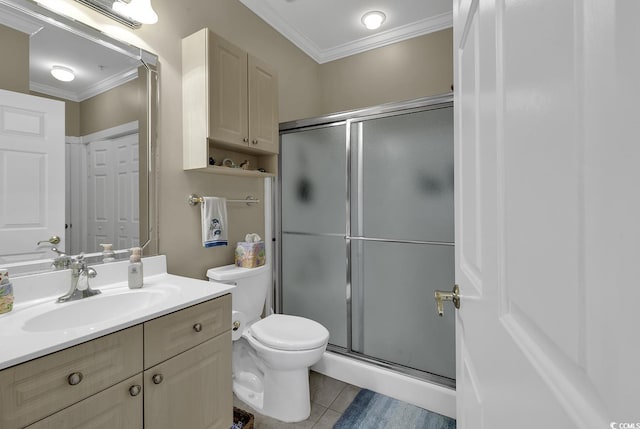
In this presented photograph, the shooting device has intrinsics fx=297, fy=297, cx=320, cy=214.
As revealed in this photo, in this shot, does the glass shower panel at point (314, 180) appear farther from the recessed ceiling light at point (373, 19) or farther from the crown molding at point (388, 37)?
the crown molding at point (388, 37)

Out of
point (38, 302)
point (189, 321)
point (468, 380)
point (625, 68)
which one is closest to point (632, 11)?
point (625, 68)

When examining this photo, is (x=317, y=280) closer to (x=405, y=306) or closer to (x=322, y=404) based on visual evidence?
(x=405, y=306)

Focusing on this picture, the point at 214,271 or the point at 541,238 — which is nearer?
the point at 541,238

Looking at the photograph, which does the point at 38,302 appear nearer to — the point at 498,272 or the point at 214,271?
the point at 214,271

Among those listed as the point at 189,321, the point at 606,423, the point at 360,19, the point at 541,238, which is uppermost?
the point at 360,19

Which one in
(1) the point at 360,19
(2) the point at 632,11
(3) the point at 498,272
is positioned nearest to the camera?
(2) the point at 632,11

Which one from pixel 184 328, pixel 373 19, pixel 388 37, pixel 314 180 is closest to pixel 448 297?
pixel 184 328

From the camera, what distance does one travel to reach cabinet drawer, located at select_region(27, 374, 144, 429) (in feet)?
2.68

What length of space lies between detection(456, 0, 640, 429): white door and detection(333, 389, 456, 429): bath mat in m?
1.36

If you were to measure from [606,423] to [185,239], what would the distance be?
1.81m

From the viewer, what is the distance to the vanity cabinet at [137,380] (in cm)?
77

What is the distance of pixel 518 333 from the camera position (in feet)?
1.25

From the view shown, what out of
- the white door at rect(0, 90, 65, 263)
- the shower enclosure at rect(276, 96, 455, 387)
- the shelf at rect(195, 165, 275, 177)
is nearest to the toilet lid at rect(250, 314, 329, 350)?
the shower enclosure at rect(276, 96, 455, 387)

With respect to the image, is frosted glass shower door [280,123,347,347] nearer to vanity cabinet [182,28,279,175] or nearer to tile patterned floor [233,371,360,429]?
tile patterned floor [233,371,360,429]
